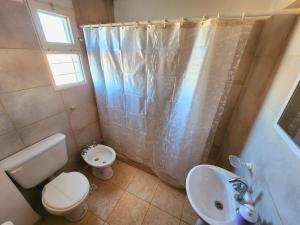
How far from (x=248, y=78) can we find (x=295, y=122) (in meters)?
0.78

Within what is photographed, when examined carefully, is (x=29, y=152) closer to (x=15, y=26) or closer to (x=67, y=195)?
(x=67, y=195)

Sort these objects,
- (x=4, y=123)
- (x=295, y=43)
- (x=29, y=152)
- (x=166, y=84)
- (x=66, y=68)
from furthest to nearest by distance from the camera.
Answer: (x=66, y=68) < (x=166, y=84) < (x=29, y=152) < (x=4, y=123) < (x=295, y=43)

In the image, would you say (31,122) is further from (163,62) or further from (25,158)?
(163,62)

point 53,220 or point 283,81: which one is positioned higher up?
point 283,81

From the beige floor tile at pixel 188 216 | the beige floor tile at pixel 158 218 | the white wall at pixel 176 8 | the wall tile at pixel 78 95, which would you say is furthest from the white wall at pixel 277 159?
the wall tile at pixel 78 95

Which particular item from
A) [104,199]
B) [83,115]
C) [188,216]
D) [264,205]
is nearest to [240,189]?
[264,205]

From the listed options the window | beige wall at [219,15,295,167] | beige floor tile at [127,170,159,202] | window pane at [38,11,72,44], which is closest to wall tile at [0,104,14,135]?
the window

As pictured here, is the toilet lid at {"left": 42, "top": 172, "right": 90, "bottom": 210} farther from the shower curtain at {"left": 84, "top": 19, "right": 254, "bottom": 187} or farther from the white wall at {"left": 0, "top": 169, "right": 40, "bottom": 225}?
the shower curtain at {"left": 84, "top": 19, "right": 254, "bottom": 187}

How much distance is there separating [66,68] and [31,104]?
1.77ft

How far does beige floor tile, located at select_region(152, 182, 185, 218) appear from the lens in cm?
150

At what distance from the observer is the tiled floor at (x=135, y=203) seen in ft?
4.58

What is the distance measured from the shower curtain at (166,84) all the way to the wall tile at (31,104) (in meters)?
0.53

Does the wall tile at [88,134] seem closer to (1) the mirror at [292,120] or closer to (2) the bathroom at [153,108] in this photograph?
(2) the bathroom at [153,108]

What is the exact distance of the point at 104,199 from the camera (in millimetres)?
1585
